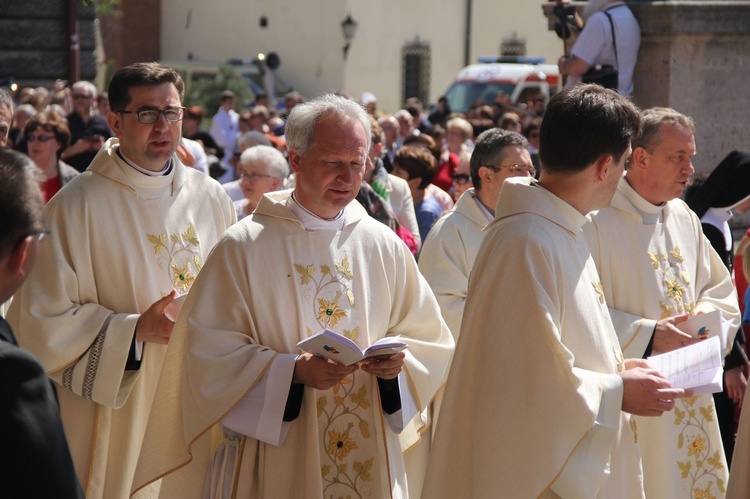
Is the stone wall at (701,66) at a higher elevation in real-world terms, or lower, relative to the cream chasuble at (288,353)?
higher

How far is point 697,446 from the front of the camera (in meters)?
4.90

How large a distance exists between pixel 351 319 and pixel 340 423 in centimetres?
37

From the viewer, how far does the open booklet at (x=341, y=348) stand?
356 cm

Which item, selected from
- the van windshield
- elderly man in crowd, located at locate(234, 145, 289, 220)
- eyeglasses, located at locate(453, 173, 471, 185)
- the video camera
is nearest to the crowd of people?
elderly man in crowd, located at locate(234, 145, 289, 220)

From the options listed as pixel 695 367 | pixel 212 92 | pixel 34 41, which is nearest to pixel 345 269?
pixel 695 367

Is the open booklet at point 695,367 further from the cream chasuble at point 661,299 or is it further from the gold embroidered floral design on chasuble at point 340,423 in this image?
the gold embroidered floral design on chasuble at point 340,423

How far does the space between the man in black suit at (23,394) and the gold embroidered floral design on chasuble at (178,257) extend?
2.30m

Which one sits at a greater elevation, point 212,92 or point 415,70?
point 415,70

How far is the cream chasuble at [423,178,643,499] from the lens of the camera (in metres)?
3.44

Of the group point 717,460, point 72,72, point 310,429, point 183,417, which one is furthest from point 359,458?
point 72,72

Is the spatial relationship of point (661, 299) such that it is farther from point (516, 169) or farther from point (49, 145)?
point (49, 145)

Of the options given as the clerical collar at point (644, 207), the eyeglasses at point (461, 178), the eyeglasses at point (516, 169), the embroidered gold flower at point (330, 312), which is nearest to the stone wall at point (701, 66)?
the eyeglasses at point (461, 178)

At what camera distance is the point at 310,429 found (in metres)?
3.94

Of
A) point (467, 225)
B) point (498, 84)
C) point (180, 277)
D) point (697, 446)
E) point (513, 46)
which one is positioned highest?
point (513, 46)
